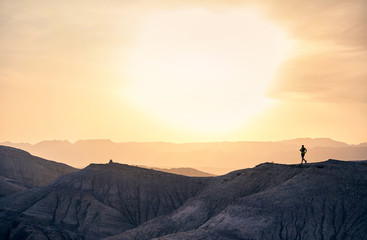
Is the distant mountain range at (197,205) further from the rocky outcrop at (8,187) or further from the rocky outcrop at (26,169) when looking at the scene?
the rocky outcrop at (26,169)

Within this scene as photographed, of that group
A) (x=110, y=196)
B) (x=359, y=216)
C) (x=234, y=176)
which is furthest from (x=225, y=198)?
(x=110, y=196)

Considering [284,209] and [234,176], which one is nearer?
[284,209]

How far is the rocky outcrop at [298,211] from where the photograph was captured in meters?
57.6

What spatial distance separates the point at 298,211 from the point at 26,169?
376ft

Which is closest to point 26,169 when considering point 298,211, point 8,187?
point 8,187

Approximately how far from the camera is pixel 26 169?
5817 inches

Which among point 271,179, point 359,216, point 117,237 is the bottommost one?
point 117,237

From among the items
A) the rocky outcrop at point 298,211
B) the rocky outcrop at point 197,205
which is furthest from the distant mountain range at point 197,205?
the rocky outcrop at point 298,211

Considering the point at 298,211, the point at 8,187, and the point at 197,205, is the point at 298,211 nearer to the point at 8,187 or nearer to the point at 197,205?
the point at 197,205

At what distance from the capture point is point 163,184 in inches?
4077

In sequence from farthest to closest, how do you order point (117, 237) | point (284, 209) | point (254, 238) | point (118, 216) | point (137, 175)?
1. point (137, 175)
2. point (118, 216)
3. point (117, 237)
4. point (284, 209)
5. point (254, 238)

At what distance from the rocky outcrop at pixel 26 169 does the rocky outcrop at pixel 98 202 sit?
42.5m

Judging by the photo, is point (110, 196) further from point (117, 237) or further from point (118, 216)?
point (117, 237)

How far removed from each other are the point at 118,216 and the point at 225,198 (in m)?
27.9
